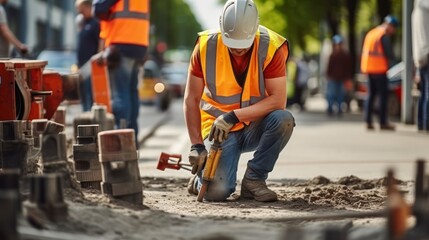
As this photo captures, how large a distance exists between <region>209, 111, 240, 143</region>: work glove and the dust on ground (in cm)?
48

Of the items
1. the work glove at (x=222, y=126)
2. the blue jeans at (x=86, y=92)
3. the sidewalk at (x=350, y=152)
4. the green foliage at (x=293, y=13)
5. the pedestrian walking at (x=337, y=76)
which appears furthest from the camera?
the green foliage at (x=293, y=13)

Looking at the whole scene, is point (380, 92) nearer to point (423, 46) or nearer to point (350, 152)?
point (423, 46)

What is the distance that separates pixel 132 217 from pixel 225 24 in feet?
7.76

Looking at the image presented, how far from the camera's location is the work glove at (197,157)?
28.2ft

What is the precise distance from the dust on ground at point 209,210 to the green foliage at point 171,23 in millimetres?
51630

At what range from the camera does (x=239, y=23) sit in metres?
8.50

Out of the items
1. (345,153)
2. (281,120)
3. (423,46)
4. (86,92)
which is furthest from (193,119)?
(423,46)

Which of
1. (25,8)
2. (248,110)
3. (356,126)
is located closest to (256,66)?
(248,110)

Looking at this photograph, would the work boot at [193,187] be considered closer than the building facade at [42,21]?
Yes

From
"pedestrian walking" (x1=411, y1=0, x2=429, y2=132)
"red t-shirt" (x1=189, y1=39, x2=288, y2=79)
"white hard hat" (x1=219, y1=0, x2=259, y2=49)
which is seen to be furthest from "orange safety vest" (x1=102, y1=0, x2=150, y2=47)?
"pedestrian walking" (x1=411, y1=0, x2=429, y2=132)

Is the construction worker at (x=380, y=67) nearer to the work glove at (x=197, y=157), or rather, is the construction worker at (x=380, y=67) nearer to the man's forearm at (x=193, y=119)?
the man's forearm at (x=193, y=119)

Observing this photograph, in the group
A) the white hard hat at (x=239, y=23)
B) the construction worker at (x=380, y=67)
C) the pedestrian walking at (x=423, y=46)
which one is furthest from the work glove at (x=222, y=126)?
the construction worker at (x=380, y=67)

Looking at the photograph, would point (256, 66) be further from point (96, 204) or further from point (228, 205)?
point (96, 204)

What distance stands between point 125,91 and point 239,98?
4.41 m
